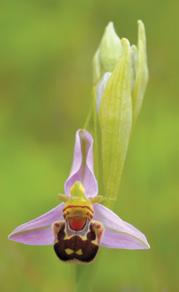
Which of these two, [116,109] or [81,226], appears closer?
[81,226]

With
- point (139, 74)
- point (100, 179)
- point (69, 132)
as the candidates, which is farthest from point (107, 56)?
point (69, 132)

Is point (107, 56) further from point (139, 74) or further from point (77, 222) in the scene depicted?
point (77, 222)

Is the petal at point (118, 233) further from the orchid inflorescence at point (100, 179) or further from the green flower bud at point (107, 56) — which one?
the green flower bud at point (107, 56)

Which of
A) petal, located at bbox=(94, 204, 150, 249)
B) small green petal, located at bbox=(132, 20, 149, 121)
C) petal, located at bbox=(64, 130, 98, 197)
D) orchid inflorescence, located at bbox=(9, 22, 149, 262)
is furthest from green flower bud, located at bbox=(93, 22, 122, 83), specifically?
petal, located at bbox=(94, 204, 150, 249)

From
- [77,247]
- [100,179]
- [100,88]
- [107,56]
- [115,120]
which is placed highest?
[107,56]

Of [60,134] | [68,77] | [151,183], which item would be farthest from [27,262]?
[68,77]

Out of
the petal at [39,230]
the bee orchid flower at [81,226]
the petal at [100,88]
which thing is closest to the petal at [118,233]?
the bee orchid flower at [81,226]
